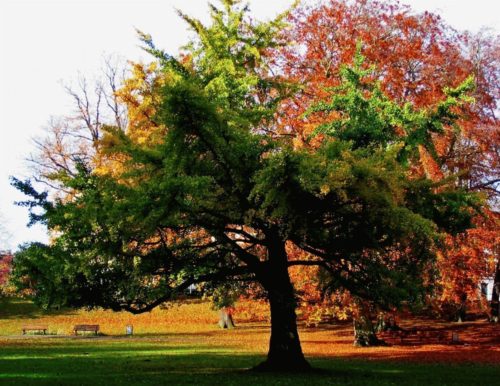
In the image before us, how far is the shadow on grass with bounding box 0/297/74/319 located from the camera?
46.6 m

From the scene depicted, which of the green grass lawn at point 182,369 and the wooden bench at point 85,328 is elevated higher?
the wooden bench at point 85,328

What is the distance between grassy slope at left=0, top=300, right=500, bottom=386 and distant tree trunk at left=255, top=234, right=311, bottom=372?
0.86 metres

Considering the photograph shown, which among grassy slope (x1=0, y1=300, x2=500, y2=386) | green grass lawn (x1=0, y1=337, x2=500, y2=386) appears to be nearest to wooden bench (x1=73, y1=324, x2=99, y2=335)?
grassy slope (x1=0, y1=300, x2=500, y2=386)

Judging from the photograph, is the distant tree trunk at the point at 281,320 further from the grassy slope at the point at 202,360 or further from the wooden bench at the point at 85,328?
the wooden bench at the point at 85,328

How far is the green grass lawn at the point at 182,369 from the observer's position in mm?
15445

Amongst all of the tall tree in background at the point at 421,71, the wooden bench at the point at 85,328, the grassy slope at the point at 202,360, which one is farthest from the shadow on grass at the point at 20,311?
the tall tree in background at the point at 421,71

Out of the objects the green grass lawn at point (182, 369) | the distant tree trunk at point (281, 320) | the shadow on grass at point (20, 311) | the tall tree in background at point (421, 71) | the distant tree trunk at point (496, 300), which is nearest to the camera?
the green grass lawn at point (182, 369)

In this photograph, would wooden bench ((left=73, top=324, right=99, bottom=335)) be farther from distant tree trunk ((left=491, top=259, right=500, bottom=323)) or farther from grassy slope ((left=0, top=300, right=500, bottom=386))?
distant tree trunk ((left=491, top=259, right=500, bottom=323))

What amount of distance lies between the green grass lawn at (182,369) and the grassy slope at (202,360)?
0.02 meters

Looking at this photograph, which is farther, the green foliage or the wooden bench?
the wooden bench

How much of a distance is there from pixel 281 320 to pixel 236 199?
13.4 ft

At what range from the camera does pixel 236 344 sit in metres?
30.3

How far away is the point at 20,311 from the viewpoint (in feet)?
158

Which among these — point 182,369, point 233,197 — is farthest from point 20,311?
point 233,197
